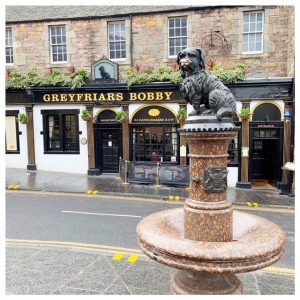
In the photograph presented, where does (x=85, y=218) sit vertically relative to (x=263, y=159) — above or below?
below

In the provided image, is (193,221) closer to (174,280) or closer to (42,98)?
(174,280)

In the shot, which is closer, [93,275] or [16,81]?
[93,275]

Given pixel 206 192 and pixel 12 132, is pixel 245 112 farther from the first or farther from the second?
pixel 12 132

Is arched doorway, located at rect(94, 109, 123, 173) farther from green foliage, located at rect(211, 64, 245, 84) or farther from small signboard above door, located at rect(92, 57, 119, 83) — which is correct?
green foliage, located at rect(211, 64, 245, 84)

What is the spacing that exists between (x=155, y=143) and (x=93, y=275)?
1038 centimetres

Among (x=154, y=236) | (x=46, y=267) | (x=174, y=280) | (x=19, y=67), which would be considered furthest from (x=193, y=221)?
(x=19, y=67)

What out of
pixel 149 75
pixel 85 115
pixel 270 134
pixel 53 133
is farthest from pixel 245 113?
pixel 53 133

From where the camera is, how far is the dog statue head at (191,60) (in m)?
3.52

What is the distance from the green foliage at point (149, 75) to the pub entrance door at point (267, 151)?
473 centimetres

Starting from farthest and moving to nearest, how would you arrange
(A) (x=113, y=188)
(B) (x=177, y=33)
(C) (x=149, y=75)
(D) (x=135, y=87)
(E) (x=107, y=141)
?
1. (E) (x=107, y=141)
2. (B) (x=177, y=33)
3. (D) (x=135, y=87)
4. (C) (x=149, y=75)
5. (A) (x=113, y=188)

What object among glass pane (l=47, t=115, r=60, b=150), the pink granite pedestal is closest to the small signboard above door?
glass pane (l=47, t=115, r=60, b=150)

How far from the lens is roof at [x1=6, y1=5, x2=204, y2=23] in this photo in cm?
1445

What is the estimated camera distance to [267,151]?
1491 centimetres

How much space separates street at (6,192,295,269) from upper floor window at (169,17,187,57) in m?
8.53
